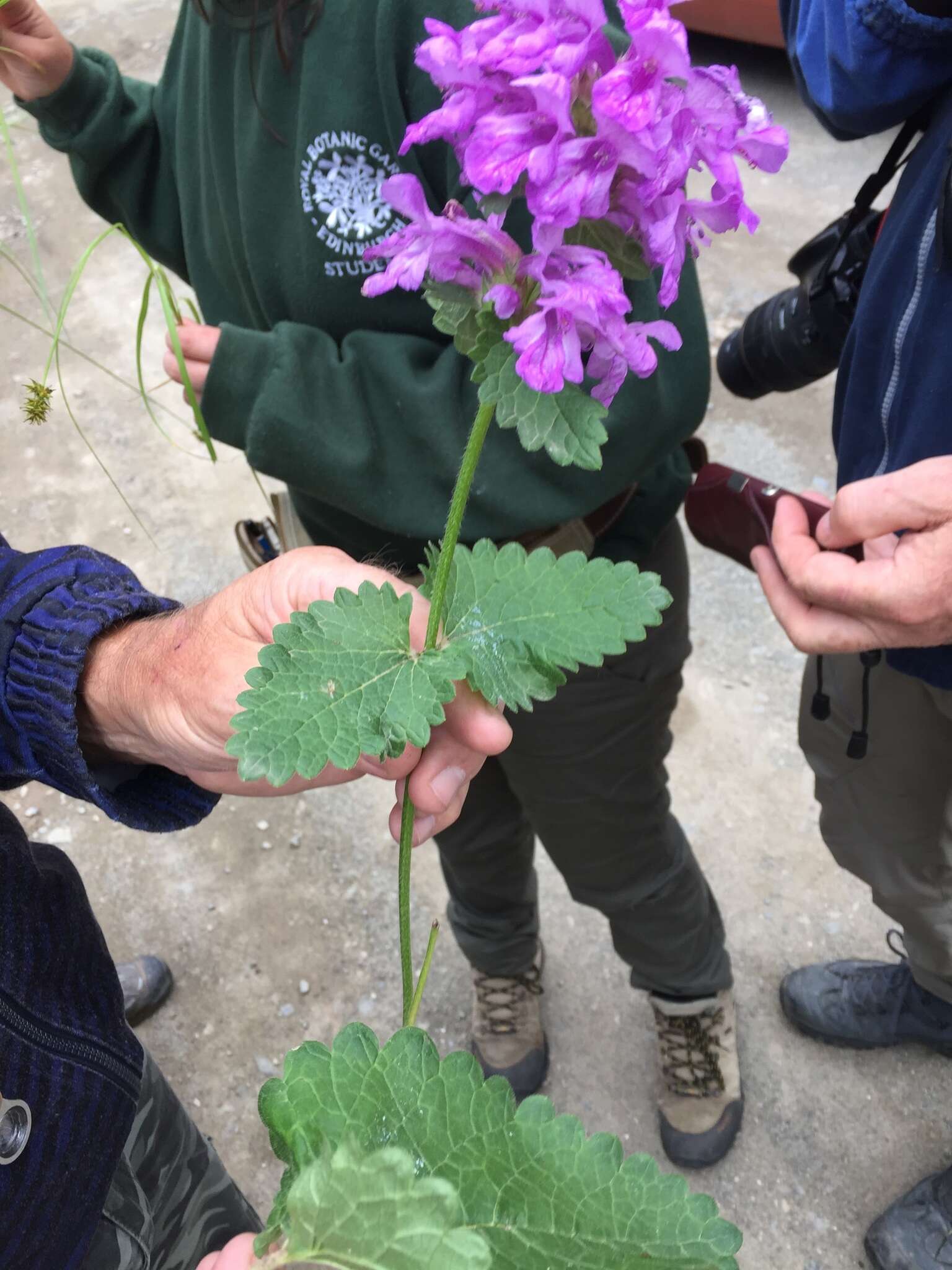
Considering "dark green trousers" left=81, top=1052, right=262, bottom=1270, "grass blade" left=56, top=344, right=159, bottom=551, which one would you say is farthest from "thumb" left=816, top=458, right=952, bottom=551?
"dark green trousers" left=81, top=1052, right=262, bottom=1270

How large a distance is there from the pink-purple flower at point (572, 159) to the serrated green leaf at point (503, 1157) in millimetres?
366

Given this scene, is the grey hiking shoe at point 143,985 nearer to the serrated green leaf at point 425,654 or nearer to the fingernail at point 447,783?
the fingernail at point 447,783

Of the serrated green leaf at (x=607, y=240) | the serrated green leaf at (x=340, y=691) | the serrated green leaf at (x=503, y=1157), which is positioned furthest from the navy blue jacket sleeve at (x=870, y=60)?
the serrated green leaf at (x=503, y=1157)

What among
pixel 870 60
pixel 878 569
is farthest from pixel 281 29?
pixel 878 569

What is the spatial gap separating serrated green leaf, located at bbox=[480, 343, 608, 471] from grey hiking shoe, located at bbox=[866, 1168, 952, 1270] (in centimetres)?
151

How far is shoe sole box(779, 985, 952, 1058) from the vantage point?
1.75 metres

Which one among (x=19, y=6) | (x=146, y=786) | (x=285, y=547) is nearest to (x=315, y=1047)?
(x=146, y=786)

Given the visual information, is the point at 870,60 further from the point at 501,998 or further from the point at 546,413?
the point at 501,998

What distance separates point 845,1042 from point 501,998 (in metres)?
0.62

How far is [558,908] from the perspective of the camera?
79.6 inches

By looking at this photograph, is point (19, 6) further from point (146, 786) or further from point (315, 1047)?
point (315, 1047)

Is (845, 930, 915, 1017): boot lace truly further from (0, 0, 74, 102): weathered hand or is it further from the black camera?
(0, 0, 74, 102): weathered hand

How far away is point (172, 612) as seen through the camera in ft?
2.69

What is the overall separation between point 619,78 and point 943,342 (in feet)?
2.02
